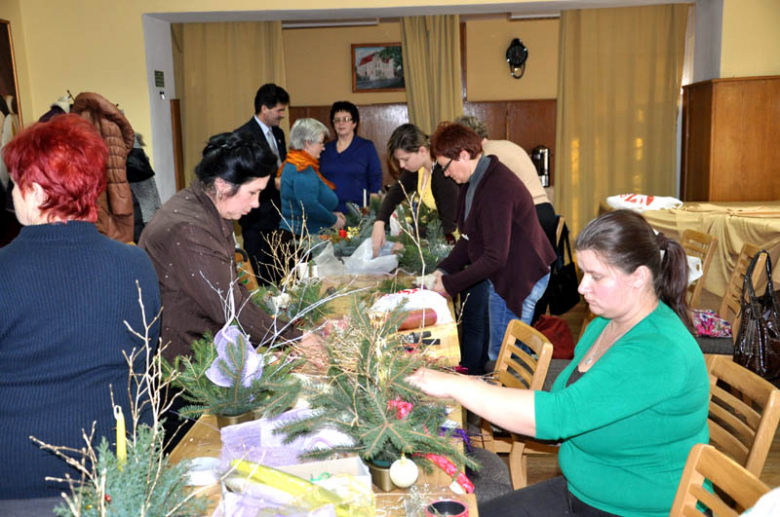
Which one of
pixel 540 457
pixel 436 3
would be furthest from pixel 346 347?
pixel 436 3

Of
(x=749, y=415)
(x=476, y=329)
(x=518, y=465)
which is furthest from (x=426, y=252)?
(x=749, y=415)

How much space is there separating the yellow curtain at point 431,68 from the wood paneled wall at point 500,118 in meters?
0.42

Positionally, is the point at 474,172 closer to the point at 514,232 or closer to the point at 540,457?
the point at 514,232

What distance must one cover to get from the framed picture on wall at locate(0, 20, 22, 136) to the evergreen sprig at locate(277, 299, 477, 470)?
492cm

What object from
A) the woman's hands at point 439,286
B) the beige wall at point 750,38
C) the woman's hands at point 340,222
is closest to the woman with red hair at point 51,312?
the woman's hands at point 439,286

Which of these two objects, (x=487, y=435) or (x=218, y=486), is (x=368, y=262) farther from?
(x=218, y=486)

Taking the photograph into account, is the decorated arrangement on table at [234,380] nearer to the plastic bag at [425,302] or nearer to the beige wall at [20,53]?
the plastic bag at [425,302]

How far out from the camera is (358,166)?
562cm

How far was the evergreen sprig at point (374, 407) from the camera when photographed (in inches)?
59.7

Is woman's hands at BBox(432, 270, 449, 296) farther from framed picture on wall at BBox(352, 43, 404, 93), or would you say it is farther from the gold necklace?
framed picture on wall at BBox(352, 43, 404, 93)

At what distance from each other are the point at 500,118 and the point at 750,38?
104 inches

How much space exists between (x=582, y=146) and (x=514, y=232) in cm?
472

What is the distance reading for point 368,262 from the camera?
377 cm

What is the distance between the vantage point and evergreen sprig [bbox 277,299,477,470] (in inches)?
59.7
